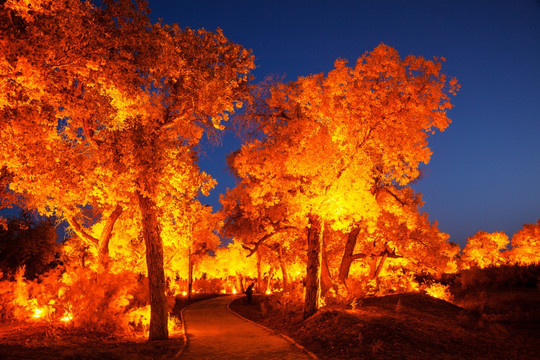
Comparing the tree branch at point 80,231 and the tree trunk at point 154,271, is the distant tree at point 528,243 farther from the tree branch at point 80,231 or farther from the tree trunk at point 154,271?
the tree branch at point 80,231

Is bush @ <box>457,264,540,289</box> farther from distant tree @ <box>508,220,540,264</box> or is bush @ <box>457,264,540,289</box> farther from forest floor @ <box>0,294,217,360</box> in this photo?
distant tree @ <box>508,220,540,264</box>

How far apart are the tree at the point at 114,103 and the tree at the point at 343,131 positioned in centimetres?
279

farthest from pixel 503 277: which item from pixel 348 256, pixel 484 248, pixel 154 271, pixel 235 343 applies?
pixel 484 248

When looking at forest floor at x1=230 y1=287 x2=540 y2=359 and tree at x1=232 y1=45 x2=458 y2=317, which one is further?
tree at x1=232 y1=45 x2=458 y2=317

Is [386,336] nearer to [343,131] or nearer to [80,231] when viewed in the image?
[343,131]

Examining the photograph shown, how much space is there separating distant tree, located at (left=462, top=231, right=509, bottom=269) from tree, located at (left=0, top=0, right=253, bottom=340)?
161ft

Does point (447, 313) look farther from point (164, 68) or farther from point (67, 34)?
point (67, 34)

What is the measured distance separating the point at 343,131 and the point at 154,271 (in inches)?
317

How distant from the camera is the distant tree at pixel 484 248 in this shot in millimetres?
49888

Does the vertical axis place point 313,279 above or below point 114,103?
below

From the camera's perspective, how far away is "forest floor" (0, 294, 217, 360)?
319 inches

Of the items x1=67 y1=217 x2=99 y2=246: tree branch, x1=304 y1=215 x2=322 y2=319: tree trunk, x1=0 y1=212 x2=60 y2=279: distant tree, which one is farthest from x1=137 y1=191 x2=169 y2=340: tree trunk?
x1=0 y1=212 x2=60 y2=279: distant tree

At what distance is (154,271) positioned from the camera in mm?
11500

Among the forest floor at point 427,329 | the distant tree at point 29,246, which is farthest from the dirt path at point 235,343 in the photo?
the distant tree at point 29,246
